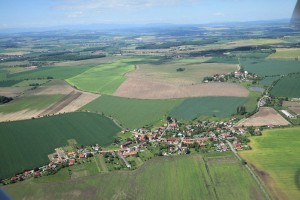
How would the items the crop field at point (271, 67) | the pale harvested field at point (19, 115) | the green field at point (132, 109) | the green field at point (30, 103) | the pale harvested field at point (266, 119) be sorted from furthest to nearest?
the crop field at point (271, 67)
the green field at point (30, 103)
the pale harvested field at point (19, 115)
the green field at point (132, 109)
the pale harvested field at point (266, 119)

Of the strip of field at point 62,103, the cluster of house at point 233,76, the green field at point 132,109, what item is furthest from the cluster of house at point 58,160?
the cluster of house at point 233,76

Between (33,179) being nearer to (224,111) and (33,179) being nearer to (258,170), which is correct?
(258,170)

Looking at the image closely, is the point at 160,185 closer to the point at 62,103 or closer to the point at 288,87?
the point at 62,103

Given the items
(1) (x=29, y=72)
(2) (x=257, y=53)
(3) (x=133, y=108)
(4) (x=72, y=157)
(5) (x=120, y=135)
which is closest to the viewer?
(4) (x=72, y=157)

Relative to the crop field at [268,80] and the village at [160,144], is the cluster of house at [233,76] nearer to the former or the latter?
the crop field at [268,80]

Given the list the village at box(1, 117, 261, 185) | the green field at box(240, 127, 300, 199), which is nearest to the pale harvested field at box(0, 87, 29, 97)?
the village at box(1, 117, 261, 185)

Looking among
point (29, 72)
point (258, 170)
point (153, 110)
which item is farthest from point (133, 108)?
point (29, 72)
